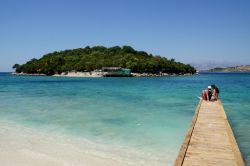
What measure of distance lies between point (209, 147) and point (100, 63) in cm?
12083

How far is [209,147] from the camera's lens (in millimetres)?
7961

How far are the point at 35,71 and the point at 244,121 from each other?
475ft

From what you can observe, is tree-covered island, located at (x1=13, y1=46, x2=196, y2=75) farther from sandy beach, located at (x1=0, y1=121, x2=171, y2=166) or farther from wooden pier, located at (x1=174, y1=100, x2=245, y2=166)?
wooden pier, located at (x1=174, y1=100, x2=245, y2=166)

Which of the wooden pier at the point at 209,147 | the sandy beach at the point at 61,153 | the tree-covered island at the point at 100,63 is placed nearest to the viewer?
the wooden pier at the point at 209,147

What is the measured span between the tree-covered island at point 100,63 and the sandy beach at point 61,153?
114 m

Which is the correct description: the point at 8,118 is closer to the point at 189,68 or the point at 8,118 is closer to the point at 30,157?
the point at 30,157

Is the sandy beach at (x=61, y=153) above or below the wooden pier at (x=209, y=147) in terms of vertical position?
below

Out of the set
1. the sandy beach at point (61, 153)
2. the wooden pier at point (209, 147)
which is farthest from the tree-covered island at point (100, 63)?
the wooden pier at point (209, 147)

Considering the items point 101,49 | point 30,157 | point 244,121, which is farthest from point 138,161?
point 101,49

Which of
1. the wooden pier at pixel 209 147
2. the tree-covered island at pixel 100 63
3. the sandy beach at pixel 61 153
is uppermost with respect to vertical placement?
the tree-covered island at pixel 100 63

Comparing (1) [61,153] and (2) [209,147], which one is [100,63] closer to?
(1) [61,153]

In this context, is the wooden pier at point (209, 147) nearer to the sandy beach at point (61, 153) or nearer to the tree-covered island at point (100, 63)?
the sandy beach at point (61, 153)

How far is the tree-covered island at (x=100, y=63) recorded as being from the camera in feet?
420

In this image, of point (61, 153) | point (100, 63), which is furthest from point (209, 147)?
point (100, 63)
